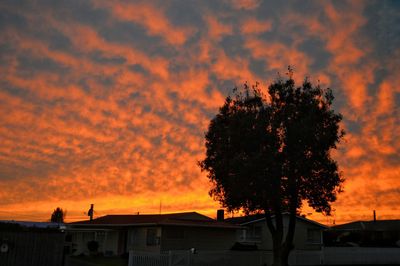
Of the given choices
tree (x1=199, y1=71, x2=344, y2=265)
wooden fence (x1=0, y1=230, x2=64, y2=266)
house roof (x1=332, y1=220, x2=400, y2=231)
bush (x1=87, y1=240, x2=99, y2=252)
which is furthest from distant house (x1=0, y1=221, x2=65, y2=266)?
house roof (x1=332, y1=220, x2=400, y2=231)

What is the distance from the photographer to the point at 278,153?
29844mm

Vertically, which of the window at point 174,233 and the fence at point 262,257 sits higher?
the window at point 174,233

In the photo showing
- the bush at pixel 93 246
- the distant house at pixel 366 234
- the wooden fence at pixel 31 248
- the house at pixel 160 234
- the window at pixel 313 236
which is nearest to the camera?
the wooden fence at pixel 31 248

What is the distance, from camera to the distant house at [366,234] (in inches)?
2475

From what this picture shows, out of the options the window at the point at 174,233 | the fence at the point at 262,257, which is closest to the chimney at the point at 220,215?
the fence at the point at 262,257

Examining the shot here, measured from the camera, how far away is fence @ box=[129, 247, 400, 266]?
29.9 metres

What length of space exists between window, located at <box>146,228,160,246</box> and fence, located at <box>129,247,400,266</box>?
277 inches

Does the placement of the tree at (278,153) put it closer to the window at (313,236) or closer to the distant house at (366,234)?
the window at (313,236)

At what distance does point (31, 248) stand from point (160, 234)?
16.1m

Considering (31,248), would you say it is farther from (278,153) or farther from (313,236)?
(313,236)

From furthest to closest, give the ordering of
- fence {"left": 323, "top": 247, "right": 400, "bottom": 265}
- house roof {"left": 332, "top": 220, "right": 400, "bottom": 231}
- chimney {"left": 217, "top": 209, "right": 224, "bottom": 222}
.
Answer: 1. house roof {"left": 332, "top": 220, "right": 400, "bottom": 231}
2. chimney {"left": 217, "top": 209, "right": 224, "bottom": 222}
3. fence {"left": 323, "top": 247, "right": 400, "bottom": 265}

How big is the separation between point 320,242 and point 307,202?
2448 centimetres

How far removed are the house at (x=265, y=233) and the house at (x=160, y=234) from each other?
3.38 m

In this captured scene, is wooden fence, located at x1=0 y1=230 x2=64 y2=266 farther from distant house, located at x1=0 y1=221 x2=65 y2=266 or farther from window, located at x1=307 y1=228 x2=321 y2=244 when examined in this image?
window, located at x1=307 y1=228 x2=321 y2=244
